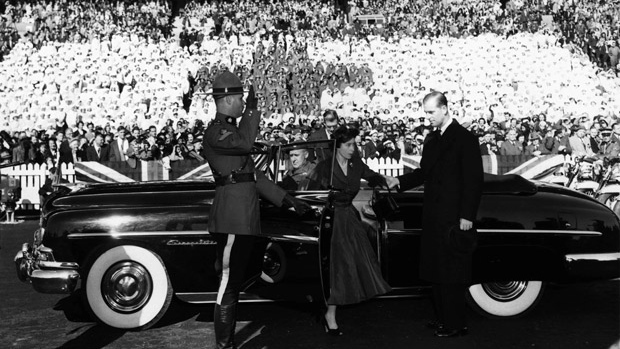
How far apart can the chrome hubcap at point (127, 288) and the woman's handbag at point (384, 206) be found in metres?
1.94

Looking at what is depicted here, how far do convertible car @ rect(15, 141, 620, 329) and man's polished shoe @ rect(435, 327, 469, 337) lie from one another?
1.71 ft

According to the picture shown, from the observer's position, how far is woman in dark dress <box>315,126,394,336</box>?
554 centimetres

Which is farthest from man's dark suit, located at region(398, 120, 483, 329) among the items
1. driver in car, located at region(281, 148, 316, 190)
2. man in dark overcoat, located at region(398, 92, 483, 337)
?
driver in car, located at region(281, 148, 316, 190)

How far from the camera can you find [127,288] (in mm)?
6051

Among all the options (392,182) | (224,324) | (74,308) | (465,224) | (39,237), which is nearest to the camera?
(224,324)

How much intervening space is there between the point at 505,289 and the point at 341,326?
144 centimetres

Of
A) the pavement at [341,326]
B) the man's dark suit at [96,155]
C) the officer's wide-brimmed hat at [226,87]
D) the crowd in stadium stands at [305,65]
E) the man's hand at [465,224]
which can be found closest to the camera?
the officer's wide-brimmed hat at [226,87]

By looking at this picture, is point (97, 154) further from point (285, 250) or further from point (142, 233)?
point (285, 250)

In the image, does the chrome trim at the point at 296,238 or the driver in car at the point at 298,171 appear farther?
the driver in car at the point at 298,171

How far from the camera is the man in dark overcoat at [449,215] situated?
5441 millimetres

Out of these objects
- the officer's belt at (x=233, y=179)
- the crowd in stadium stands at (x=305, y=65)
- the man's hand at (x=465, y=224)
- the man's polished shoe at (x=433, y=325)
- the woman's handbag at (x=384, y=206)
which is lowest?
the man's polished shoe at (x=433, y=325)

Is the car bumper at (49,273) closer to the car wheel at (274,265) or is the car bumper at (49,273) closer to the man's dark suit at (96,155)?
the car wheel at (274,265)

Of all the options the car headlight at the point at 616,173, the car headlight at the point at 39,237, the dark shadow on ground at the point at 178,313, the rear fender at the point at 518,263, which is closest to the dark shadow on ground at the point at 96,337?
the dark shadow on ground at the point at 178,313

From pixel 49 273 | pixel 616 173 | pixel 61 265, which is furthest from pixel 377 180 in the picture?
pixel 616 173
